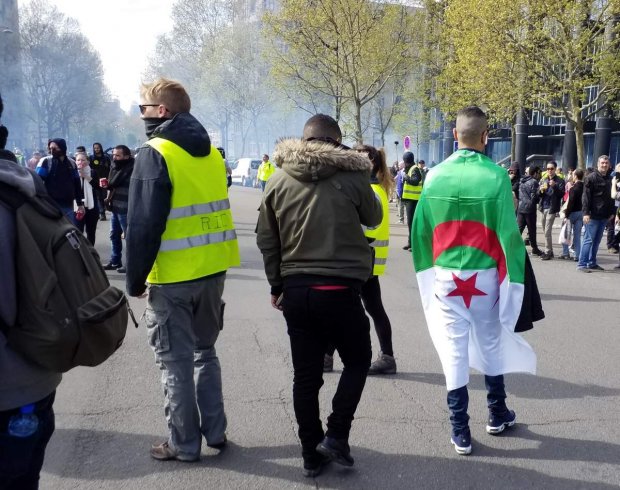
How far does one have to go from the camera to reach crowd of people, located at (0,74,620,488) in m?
3.33

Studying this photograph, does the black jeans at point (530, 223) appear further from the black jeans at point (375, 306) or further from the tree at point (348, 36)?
the tree at point (348, 36)

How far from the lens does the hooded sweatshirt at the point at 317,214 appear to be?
329 centimetres

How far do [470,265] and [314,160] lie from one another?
117 cm

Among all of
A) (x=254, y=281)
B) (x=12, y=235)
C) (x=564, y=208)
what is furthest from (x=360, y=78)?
(x=12, y=235)

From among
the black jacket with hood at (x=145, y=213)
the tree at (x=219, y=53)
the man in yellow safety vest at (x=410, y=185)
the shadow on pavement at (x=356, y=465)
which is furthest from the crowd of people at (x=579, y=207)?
the tree at (x=219, y=53)

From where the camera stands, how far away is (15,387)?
2.09 m

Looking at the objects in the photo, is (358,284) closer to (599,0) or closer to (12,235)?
(12,235)

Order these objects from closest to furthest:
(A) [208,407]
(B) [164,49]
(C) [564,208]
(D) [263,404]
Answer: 1. (A) [208,407]
2. (D) [263,404]
3. (C) [564,208]
4. (B) [164,49]

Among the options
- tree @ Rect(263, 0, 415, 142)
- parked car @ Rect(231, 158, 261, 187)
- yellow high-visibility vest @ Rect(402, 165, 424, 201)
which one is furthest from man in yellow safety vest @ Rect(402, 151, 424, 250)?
parked car @ Rect(231, 158, 261, 187)

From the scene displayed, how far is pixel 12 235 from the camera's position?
2023 mm

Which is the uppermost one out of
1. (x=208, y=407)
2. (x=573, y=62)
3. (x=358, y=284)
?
(x=573, y=62)

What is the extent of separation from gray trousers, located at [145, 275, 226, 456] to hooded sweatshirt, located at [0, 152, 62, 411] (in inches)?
52.2

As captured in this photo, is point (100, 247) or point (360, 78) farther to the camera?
point (360, 78)

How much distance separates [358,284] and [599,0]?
17.5 m
